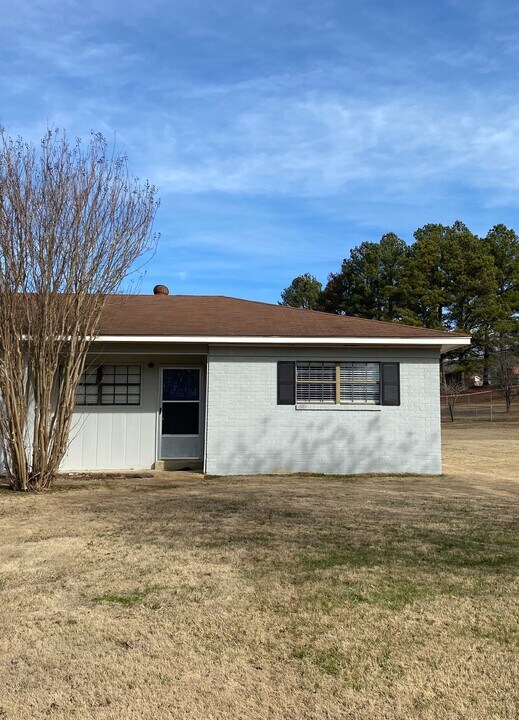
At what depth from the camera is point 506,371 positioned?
36.9 metres

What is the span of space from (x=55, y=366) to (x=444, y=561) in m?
6.46

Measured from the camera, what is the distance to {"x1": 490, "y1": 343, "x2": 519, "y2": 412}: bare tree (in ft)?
119

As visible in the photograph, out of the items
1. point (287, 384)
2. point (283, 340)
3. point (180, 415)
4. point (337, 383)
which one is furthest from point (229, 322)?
point (337, 383)

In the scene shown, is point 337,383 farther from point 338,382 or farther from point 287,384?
point 287,384

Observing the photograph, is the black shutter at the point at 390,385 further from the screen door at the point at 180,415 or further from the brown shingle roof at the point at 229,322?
the screen door at the point at 180,415

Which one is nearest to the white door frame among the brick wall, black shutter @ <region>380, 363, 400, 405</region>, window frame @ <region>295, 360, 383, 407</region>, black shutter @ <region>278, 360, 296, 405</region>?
the brick wall

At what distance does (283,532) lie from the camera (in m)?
6.08

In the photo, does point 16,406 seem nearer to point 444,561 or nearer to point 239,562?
point 239,562

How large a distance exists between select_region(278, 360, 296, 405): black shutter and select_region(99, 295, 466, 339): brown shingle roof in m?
0.69

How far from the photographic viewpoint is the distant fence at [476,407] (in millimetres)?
35844

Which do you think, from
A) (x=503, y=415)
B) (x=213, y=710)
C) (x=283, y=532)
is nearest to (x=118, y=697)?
(x=213, y=710)

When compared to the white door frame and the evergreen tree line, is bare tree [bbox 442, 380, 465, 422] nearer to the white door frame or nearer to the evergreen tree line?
the evergreen tree line

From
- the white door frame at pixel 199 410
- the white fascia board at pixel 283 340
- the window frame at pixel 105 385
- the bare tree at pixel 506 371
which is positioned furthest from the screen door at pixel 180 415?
the bare tree at pixel 506 371

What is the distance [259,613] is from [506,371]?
120 feet
